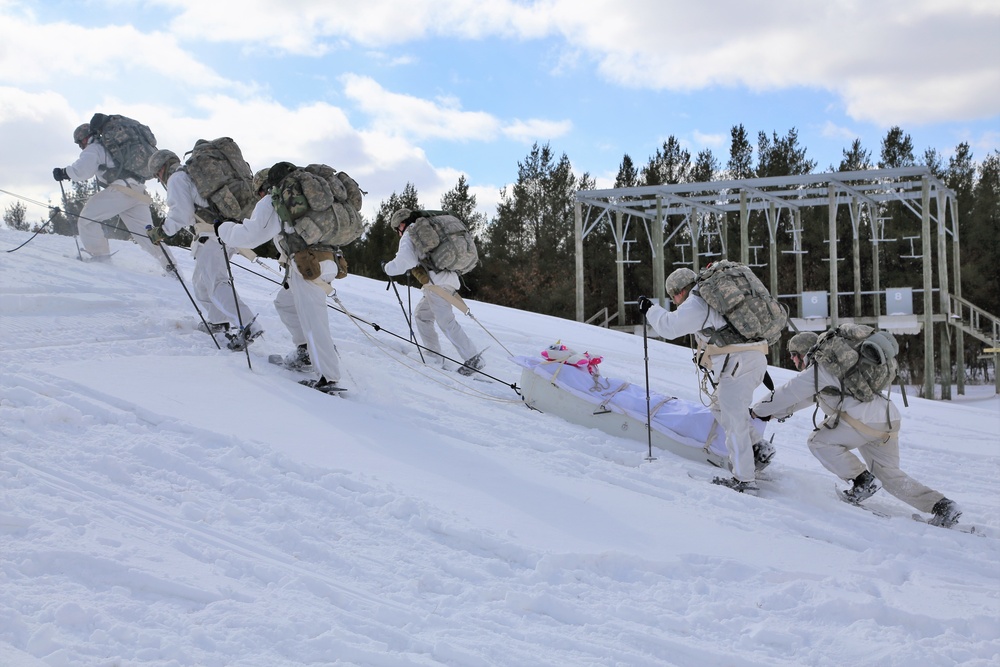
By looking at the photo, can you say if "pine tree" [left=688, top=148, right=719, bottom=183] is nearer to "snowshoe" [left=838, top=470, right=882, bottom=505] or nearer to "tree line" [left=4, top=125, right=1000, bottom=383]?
"tree line" [left=4, top=125, right=1000, bottom=383]

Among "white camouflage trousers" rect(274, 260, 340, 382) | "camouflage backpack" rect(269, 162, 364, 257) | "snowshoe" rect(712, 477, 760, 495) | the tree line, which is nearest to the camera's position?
"snowshoe" rect(712, 477, 760, 495)

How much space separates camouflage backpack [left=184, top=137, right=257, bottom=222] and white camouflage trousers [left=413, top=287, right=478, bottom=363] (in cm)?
210

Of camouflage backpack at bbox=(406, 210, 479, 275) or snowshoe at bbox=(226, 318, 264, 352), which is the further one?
camouflage backpack at bbox=(406, 210, 479, 275)

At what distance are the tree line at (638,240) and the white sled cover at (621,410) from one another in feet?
74.0

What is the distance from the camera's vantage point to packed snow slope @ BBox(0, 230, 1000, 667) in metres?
3.25

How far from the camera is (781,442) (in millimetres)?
8133

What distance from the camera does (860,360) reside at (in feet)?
19.8

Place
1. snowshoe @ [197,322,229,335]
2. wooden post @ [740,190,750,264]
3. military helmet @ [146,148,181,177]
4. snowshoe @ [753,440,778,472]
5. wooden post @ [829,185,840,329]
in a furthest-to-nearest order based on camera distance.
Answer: wooden post @ [829,185,840,329] < wooden post @ [740,190,750,264] < military helmet @ [146,148,181,177] < snowshoe @ [197,322,229,335] < snowshoe @ [753,440,778,472]

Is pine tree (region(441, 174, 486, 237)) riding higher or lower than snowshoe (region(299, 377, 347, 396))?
higher

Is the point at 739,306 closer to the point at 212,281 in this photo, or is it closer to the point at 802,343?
the point at 802,343

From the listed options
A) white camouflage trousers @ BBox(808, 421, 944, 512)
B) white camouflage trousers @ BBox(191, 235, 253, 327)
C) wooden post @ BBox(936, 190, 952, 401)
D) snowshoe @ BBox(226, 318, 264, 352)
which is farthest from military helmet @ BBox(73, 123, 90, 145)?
wooden post @ BBox(936, 190, 952, 401)

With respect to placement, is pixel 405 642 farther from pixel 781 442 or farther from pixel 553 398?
pixel 781 442

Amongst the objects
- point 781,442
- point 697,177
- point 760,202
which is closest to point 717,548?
point 781,442

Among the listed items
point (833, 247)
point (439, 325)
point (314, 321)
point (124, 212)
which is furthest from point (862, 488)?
point (833, 247)
